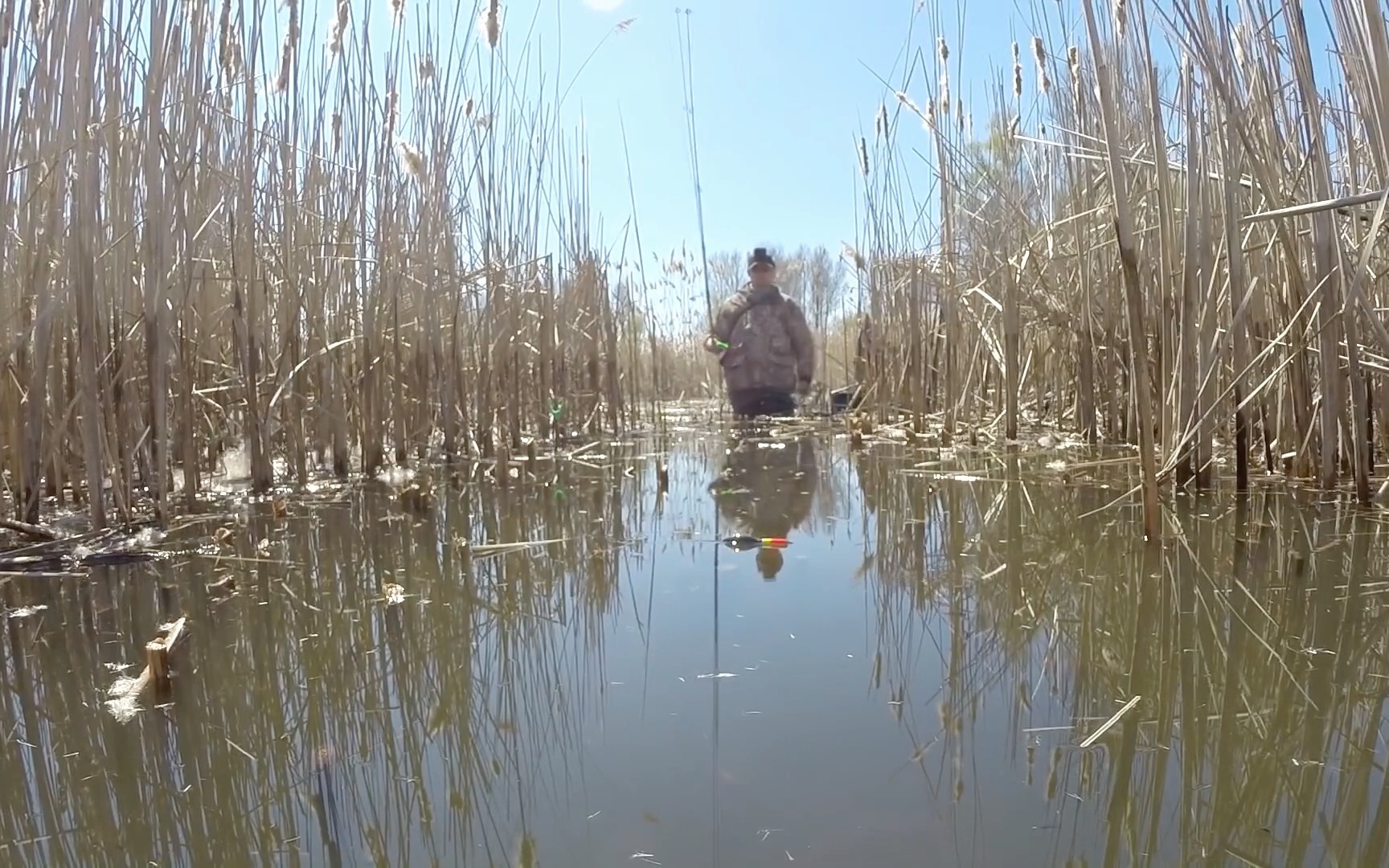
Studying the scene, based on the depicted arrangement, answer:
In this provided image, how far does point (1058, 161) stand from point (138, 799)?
108 inches

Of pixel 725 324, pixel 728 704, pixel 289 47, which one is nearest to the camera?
pixel 728 704

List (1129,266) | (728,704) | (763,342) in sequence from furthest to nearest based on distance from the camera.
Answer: (763,342) < (1129,266) < (728,704)

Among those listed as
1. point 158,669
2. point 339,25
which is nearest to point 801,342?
point 339,25

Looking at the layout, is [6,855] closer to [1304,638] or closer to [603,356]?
[1304,638]

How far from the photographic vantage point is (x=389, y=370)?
2.53 metres

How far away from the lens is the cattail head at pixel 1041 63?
2242mm

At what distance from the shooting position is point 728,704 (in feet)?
2.59

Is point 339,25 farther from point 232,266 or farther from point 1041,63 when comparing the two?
point 1041,63

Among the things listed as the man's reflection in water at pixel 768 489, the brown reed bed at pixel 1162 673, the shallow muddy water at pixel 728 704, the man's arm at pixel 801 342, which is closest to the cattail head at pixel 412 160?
the man's reflection in water at pixel 768 489

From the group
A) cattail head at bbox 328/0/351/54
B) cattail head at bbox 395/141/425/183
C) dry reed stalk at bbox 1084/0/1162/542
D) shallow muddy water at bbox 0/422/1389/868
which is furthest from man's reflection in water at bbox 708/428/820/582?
cattail head at bbox 328/0/351/54

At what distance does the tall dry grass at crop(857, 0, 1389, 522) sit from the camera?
4.16 feet

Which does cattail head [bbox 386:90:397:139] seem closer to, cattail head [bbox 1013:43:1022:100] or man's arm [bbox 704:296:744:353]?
cattail head [bbox 1013:43:1022:100]

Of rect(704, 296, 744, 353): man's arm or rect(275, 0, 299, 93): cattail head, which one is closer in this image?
rect(275, 0, 299, 93): cattail head

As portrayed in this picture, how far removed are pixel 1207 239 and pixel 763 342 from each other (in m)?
3.39
